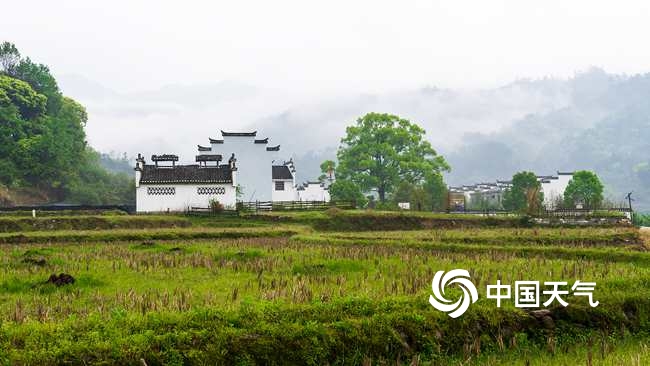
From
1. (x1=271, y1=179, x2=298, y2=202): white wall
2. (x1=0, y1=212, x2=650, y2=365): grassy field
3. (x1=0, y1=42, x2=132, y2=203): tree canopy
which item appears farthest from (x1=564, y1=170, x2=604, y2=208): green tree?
(x1=0, y1=42, x2=132, y2=203): tree canopy

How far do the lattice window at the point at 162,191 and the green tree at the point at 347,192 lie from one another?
17.4m

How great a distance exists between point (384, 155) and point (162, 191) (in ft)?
83.4

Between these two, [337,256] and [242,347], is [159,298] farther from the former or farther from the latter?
[337,256]

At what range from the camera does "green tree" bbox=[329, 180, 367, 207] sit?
58.0 m

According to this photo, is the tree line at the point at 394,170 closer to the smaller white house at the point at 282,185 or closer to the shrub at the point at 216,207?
the smaller white house at the point at 282,185

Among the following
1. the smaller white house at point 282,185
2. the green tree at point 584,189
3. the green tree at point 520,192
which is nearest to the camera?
the green tree at point 520,192

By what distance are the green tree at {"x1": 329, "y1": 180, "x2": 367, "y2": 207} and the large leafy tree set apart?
4.41m

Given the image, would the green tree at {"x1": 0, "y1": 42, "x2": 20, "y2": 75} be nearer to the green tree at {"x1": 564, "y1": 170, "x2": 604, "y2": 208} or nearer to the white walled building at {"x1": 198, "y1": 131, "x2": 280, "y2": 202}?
the white walled building at {"x1": 198, "y1": 131, "x2": 280, "y2": 202}

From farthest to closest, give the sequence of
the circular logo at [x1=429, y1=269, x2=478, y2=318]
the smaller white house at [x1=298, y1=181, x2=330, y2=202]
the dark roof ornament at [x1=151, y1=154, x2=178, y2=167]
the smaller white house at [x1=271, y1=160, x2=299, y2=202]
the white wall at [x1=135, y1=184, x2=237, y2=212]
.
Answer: the smaller white house at [x1=298, y1=181, x2=330, y2=202] → the smaller white house at [x1=271, y1=160, x2=299, y2=202] → the dark roof ornament at [x1=151, y1=154, x2=178, y2=167] → the white wall at [x1=135, y1=184, x2=237, y2=212] → the circular logo at [x1=429, y1=269, x2=478, y2=318]

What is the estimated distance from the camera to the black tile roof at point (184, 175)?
49.2 metres

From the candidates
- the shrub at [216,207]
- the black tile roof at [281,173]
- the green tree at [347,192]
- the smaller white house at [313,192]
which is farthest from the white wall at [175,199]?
the smaller white house at [313,192]

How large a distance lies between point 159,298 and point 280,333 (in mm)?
3127

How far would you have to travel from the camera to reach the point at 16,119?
60.9 m

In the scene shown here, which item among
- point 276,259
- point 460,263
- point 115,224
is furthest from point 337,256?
point 115,224
